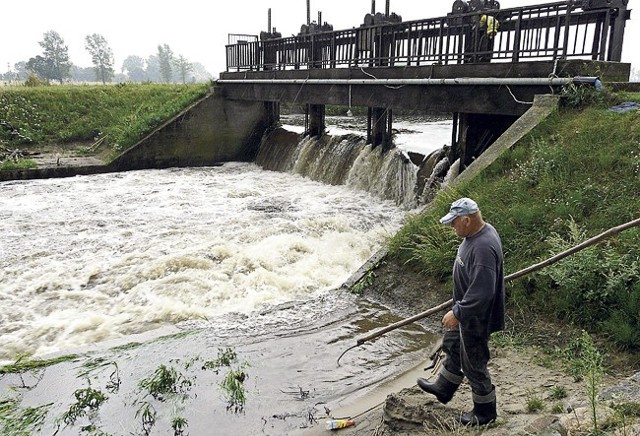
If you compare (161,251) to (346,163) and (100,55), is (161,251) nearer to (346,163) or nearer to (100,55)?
(346,163)

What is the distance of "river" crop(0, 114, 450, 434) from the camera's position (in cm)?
506

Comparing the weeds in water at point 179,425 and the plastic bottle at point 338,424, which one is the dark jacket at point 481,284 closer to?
the plastic bottle at point 338,424

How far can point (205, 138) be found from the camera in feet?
68.4

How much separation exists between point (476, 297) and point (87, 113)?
932 inches

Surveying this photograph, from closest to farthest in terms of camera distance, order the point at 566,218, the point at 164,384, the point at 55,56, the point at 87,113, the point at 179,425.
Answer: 1. the point at 179,425
2. the point at 164,384
3. the point at 566,218
4. the point at 87,113
5. the point at 55,56

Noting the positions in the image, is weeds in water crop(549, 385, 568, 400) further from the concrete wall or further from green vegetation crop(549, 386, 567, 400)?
the concrete wall

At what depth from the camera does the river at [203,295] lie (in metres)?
5.06

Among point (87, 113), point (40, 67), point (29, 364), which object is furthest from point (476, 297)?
point (40, 67)

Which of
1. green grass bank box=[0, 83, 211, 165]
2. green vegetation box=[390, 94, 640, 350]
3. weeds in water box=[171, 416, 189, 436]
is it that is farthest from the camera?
green grass bank box=[0, 83, 211, 165]

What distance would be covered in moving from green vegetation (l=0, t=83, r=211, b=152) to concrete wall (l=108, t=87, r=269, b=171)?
0.54 meters

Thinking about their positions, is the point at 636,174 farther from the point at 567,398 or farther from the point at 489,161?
the point at 567,398

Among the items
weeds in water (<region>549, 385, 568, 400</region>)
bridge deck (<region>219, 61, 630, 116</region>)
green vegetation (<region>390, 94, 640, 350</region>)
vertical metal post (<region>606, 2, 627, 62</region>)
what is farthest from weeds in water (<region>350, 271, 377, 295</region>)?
vertical metal post (<region>606, 2, 627, 62</region>)

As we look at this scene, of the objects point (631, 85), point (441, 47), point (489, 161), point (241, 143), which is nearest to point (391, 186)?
point (441, 47)

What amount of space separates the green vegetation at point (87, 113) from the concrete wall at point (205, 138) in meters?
0.54
